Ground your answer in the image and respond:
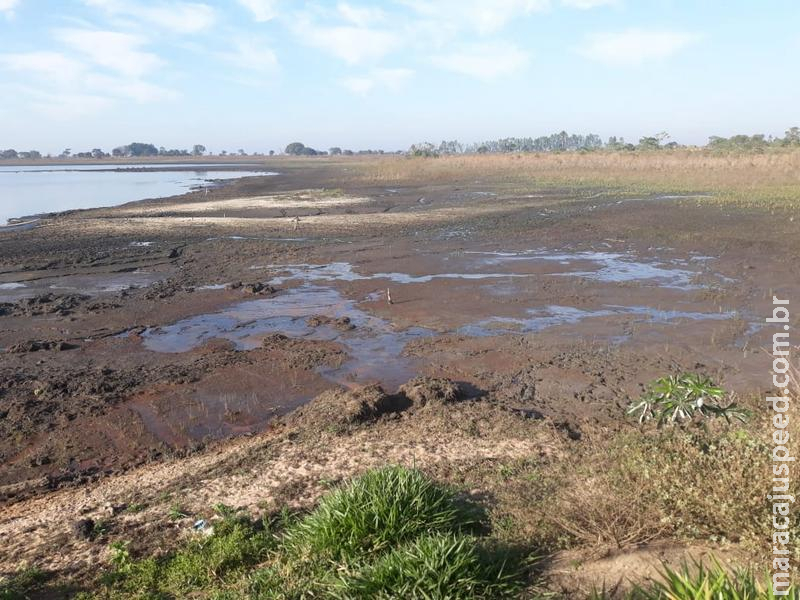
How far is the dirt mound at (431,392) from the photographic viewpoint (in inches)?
334

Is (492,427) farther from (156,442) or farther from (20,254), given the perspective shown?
(20,254)

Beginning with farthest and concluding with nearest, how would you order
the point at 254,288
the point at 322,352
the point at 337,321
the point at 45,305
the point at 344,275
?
the point at 344,275, the point at 254,288, the point at 45,305, the point at 337,321, the point at 322,352

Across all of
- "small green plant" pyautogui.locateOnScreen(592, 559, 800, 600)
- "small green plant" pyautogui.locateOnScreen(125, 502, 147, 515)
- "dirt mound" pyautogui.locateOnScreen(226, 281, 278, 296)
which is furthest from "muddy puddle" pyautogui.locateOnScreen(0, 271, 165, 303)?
"small green plant" pyautogui.locateOnScreen(592, 559, 800, 600)

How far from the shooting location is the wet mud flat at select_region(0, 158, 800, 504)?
8664 mm

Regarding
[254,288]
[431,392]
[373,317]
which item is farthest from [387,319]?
[431,392]

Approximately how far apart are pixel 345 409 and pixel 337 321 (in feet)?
16.1

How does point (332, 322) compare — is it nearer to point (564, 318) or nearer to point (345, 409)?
point (564, 318)

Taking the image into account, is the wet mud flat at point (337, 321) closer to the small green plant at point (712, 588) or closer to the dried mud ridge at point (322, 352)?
the dried mud ridge at point (322, 352)

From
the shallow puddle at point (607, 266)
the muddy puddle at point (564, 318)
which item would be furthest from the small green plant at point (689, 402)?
the shallow puddle at point (607, 266)

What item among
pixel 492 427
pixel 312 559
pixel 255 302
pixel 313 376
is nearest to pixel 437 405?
pixel 492 427

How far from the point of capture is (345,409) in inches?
322

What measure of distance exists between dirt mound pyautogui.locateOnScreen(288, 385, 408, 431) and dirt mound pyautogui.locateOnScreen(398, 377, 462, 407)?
6.4 inches

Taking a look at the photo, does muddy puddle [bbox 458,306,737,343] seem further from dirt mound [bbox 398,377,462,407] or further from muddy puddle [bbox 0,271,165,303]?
muddy puddle [bbox 0,271,165,303]

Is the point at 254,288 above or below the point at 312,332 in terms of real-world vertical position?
above
